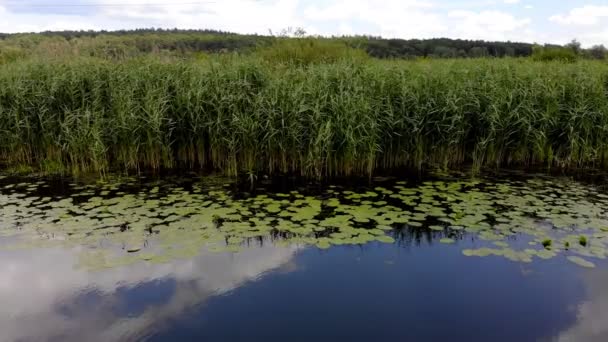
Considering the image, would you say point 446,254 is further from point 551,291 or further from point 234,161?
point 234,161

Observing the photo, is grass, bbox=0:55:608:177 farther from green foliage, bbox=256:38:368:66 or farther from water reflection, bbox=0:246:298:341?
green foliage, bbox=256:38:368:66

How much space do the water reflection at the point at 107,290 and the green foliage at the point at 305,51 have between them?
807 centimetres

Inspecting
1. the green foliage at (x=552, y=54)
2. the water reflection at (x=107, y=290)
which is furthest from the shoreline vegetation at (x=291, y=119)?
the green foliage at (x=552, y=54)

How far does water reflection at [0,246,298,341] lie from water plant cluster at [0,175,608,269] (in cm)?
18

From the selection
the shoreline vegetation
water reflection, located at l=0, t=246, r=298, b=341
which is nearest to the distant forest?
the shoreline vegetation

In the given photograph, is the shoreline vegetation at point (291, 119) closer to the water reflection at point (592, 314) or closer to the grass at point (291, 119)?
the grass at point (291, 119)

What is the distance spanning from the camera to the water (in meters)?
3.77

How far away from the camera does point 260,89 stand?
8.20 metres

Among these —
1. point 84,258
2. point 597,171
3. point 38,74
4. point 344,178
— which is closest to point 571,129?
point 597,171

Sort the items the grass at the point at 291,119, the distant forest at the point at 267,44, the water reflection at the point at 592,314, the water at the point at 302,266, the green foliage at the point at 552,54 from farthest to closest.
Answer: the green foliage at the point at 552,54, the distant forest at the point at 267,44, the grass at the point at 291,119, the water at the point at 302,266, the water reflection at the point at 592,314

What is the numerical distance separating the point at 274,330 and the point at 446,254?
7.03ft

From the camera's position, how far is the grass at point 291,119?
25.0 ft

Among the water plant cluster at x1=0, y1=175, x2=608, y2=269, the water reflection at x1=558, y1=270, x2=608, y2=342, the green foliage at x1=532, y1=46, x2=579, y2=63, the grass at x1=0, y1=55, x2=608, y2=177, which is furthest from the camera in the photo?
the green foliage at x1=532, y1=46, x2=579, y2=63

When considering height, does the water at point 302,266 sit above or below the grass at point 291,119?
below
